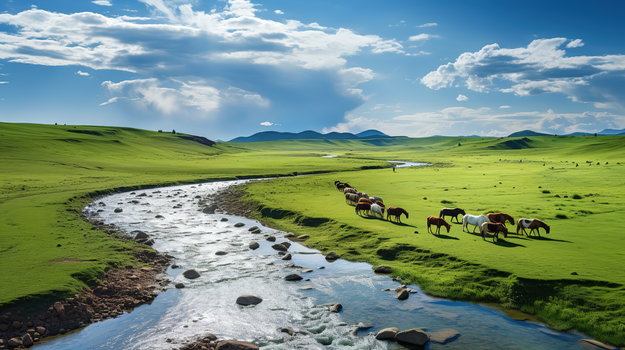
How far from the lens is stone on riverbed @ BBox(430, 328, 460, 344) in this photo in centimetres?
1209

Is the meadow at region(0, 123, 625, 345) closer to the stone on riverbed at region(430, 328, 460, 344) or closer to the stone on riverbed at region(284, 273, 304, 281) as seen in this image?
the stone on riverbed at region(430, 328, 460, 344)

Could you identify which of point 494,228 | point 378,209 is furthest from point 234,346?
point 378,209

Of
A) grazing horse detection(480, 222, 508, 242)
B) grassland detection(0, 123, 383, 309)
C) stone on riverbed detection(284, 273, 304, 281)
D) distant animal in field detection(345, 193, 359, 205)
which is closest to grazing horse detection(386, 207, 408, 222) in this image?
grazing horse detection(480, 222, 508, 242)

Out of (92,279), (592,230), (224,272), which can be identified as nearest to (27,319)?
(92,279)

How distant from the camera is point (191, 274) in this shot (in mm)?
18047

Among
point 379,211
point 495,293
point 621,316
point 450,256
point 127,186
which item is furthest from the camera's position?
point 127,186

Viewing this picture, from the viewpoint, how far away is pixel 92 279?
16.2 metres

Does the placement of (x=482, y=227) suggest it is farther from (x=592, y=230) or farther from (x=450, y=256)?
(x=592, y=230)

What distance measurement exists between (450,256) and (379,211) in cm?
1033

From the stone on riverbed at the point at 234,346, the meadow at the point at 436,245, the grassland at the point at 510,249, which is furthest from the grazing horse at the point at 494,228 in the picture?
the stone on riverbed at the point at 234,346

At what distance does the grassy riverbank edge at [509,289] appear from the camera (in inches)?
493

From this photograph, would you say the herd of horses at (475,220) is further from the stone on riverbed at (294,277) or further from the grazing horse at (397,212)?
the stone on riverbed at (294,277)

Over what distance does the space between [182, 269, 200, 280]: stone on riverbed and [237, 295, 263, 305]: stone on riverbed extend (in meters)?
4.07

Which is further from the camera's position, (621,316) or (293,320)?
(293,320)
